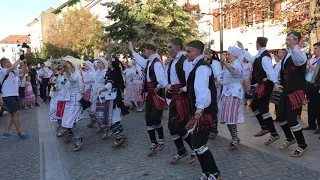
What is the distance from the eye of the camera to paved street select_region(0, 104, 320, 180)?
15.8ft

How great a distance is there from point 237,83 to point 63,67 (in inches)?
131

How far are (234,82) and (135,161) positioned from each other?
217 cm

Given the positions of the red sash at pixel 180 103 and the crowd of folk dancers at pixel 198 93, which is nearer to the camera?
the crowd of folk dancers at pixel 198 93

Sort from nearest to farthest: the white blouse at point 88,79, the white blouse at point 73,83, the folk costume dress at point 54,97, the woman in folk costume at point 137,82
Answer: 1. the white blouse at point 73,83
2. the folk costume dress at point 54,97
3. the white blouse at point 88,79
4. the woman in folk costume at point 137,82

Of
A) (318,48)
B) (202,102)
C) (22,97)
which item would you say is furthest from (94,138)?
(22,97)

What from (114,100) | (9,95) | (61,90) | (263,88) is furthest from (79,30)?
(263,88)

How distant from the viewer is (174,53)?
Answer: 524 cm

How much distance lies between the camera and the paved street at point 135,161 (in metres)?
4.82

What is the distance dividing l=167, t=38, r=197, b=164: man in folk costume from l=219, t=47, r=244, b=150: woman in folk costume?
1.02m

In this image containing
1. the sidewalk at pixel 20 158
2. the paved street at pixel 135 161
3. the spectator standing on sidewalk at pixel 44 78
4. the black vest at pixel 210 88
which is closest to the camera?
the black vest at pixel 210 88

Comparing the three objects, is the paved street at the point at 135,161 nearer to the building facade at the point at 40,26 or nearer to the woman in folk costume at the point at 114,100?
the woman in folk costume at the point at 114,100

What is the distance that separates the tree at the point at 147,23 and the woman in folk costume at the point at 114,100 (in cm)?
1129

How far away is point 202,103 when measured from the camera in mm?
3859

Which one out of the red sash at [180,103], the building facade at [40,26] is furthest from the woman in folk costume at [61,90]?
the building facade at [40,26]
